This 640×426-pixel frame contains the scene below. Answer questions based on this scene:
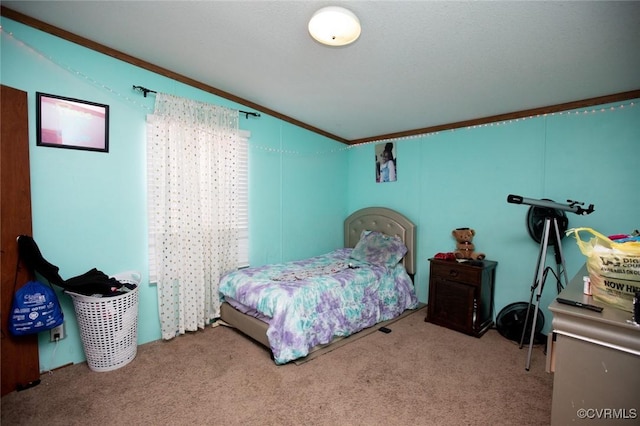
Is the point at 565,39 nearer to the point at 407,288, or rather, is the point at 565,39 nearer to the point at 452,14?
the point at 452,14

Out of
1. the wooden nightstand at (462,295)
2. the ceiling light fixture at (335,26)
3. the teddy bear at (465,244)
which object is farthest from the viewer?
the teddy bear at (465,244)

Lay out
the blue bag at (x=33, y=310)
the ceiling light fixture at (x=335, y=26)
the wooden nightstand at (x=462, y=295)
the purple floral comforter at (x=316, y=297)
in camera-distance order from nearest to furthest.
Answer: the ceiling light fixture at (x=335, y=26)
the blue bag at (x=33, y=310)
the purple floral comforter at (x=316, y=297)
the wooden nightstand at (x=462, y=295)

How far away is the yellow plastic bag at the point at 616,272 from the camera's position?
41.7 inches

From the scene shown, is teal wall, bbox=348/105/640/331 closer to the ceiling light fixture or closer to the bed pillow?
the bed pillow

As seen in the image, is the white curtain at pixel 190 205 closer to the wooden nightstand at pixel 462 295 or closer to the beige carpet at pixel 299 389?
the beige carpet at pixel 299 389

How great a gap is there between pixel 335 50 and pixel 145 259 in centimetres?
251

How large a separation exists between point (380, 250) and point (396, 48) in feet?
7.68

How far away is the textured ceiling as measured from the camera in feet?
5.73

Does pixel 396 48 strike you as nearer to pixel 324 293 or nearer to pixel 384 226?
pixel 324 293

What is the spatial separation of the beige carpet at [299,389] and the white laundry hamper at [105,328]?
0.11 m

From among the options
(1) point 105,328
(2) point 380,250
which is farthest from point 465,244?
(1) point 105,328

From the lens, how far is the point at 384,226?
163 inches

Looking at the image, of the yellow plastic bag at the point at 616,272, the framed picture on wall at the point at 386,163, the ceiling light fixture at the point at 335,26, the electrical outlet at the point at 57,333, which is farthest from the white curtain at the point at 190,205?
the yellow plastic bag at the point at 616,272

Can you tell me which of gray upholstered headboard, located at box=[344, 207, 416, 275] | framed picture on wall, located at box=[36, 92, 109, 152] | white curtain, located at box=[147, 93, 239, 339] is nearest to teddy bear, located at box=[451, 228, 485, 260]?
gray upholstered headboard, located at box=[344, 207, 416, 275]
